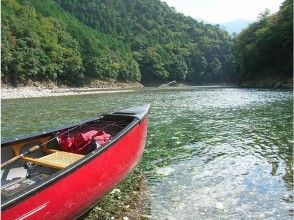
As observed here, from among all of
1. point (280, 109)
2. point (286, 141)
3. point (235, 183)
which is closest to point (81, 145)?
point (235, 183)

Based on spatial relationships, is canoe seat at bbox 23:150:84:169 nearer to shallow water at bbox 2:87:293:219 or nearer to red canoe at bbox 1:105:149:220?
red canoe at bbox 1:105:149:220

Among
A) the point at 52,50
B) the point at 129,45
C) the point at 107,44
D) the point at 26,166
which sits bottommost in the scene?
the point at 26,166

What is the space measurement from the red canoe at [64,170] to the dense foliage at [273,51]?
62.5 m

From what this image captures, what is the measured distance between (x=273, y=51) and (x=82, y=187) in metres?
76.8

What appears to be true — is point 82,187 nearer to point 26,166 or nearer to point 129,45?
point 26,166

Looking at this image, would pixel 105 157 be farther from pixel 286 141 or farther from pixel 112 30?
pixel 112 30

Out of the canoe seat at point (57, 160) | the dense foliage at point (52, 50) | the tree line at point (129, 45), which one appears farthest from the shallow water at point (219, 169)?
the dense foliage at point (52, 50)

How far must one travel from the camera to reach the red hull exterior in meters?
5.72

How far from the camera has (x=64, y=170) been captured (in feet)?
21.3

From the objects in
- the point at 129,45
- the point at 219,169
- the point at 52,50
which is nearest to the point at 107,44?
the point at 129,45

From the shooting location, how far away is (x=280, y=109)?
2748 cm

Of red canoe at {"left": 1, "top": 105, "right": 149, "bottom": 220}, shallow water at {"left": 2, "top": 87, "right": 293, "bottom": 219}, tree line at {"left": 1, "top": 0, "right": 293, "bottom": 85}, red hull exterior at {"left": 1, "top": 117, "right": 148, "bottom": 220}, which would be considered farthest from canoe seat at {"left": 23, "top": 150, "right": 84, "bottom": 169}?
tree line at {"left": 1, "top": 0, "right": 293, "bottom": 85}

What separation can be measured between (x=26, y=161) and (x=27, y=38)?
264 feet

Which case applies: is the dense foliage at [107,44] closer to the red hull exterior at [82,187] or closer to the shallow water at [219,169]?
the shallow water at [219,169]
